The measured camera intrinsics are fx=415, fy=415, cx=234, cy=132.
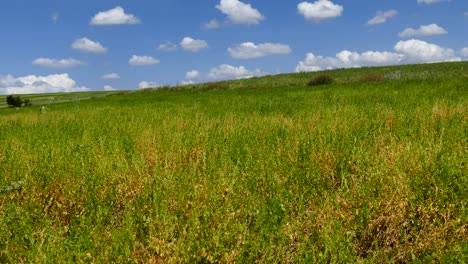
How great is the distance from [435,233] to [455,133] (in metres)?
3.16

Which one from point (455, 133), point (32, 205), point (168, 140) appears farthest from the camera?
point (168, 140)

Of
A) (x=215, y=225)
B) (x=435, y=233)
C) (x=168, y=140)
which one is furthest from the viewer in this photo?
(x=168, y=140)

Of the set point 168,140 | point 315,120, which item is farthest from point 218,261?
point 315,120

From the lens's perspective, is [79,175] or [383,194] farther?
Answer: [79,175]

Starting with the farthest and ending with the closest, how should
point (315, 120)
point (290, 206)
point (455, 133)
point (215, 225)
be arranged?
point (315, 120)
point (455, 133)
point (290, 206)
point (215, 225)

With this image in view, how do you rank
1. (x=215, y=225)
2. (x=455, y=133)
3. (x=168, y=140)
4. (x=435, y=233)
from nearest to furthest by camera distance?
(x=435, y=233), (x=215, y=225), (x=455, y=133), (x=168, y=140)

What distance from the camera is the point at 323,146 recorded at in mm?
5176

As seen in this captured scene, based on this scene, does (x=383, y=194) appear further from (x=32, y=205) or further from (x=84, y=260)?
(x=32, y=205)

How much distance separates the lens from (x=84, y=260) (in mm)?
2832

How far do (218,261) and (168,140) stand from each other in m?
3.58

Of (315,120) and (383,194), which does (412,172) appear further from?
(315,120)

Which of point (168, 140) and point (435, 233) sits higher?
point (168, 140)

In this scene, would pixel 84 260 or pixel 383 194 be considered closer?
pixel 84 260

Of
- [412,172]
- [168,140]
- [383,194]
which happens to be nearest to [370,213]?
[383,194]
